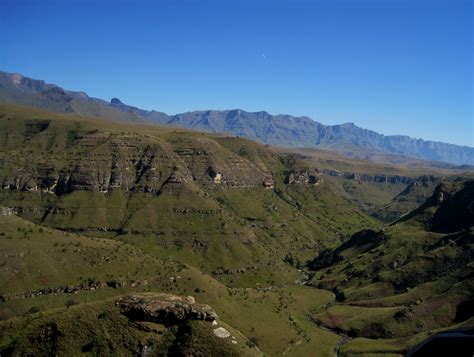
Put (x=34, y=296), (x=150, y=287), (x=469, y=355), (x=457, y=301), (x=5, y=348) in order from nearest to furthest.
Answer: (x=469, y=355) < (x=5, y=348) < (x=34, y=296) < (x=150, y=287) < (x=457, y=301)

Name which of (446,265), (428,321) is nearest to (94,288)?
(428,321)

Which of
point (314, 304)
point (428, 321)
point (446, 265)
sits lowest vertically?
point (314, 304)

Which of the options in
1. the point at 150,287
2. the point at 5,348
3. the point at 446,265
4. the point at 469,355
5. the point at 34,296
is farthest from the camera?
the point at 446,265

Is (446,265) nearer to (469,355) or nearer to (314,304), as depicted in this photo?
(314,304)

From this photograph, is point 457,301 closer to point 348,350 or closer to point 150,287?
point 348,350

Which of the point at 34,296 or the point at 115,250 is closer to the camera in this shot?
the point at 34,296

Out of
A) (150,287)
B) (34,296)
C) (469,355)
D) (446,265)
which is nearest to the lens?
(469,355)

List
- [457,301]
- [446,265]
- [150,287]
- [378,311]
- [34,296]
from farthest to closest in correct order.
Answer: [446,265] → [378,311] → [457,301] → [150,287] → [34,296]

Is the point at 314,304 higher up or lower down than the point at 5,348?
lower down

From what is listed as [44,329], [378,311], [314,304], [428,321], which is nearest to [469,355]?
[44,329]
